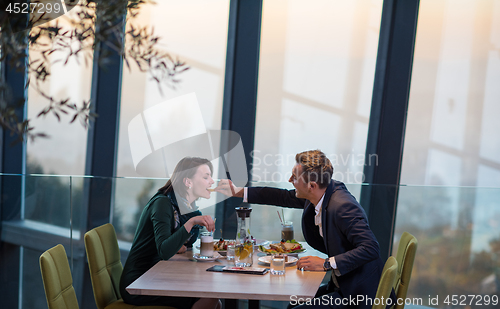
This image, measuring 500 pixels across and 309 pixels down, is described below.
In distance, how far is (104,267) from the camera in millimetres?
2402

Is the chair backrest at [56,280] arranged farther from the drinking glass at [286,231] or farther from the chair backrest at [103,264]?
the drinking glass at [286,231]

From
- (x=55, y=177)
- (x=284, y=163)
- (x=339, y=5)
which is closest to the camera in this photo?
(x=55, y=177)

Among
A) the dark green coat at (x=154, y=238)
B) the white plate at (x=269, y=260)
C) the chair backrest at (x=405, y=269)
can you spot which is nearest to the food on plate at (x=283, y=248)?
the white plate at (x=269, y=260)

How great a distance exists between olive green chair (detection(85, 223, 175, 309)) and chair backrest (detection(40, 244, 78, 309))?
0.25 m

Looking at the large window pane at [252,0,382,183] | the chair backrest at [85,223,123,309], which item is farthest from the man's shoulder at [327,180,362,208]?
the large window pane at [252,0,382,183]

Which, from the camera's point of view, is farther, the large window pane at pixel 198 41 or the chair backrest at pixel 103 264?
the large window pane at pixel 198 41

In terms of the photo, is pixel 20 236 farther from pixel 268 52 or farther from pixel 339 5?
pixel 339 5

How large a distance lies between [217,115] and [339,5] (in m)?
1.40

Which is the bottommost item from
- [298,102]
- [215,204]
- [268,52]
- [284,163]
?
[215,204]

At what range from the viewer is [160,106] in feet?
13.6

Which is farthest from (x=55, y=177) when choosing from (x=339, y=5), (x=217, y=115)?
(x=339, y=5)

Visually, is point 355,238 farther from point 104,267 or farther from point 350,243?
point 104,267

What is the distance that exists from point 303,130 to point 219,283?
2.21m

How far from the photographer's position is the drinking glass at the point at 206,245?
2.33 m
